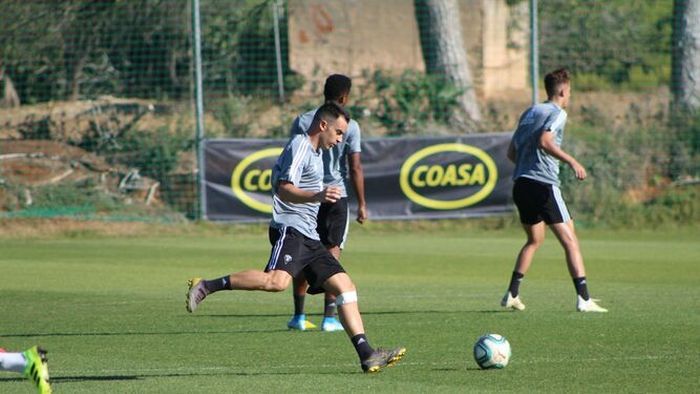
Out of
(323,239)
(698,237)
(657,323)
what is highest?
(323,239)

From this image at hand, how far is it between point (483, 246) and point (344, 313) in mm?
11719

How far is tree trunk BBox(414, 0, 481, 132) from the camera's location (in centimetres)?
2608

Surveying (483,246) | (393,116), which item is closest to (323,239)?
(483,246)

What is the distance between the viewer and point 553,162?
1257 cm

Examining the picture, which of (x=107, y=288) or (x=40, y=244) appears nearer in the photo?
(x=107, y=288)

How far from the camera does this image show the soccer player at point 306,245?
871 cm

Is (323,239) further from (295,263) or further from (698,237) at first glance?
(698,237)

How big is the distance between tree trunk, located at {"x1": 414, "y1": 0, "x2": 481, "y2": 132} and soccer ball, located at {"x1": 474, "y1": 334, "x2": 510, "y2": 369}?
56.6 feet

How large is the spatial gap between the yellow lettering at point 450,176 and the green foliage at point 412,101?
1.81 meters

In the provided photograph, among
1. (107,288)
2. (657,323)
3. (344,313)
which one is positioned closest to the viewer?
(344,313)

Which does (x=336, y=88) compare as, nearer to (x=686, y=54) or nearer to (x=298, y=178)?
(x=298, y=178)

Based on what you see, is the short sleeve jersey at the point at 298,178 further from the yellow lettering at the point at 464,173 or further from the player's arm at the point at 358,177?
the yellow lettering at the point at 464,173

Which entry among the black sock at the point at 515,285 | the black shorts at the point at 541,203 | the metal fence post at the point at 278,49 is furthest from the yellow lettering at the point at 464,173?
the black sock at the point at 515,285

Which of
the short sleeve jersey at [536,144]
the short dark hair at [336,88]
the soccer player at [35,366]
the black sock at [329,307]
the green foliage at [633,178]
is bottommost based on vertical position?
the green foliage at [633,178]
